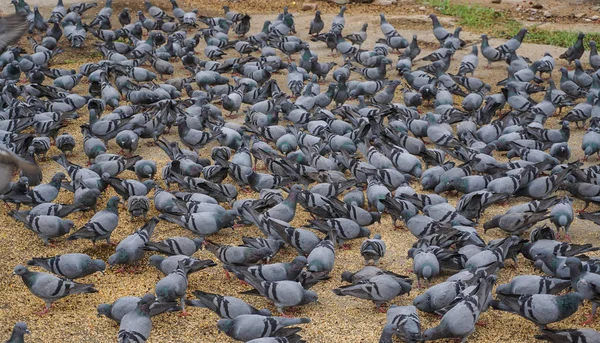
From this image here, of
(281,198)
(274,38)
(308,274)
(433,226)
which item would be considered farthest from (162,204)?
(274,38)

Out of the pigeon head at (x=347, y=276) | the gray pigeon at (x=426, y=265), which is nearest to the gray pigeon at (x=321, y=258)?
the pigeon head at (x=347, y=276)

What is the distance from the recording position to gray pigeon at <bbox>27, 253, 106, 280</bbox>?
6.78m

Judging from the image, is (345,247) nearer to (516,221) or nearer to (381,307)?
(381,307)

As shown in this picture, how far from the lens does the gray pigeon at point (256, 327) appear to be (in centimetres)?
588

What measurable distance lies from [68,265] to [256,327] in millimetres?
1884

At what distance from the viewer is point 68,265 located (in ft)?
22.3

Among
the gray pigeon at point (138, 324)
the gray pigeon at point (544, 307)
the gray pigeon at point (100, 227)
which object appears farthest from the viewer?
the gray pigeon at point (100, 227)

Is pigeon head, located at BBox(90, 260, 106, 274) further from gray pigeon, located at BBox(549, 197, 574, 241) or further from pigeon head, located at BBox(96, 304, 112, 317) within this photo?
gray pigeon, located at BBox(549, 197, 574, 241)

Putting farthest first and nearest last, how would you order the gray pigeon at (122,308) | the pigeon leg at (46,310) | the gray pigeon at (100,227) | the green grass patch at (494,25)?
the green grass patch at (494,25) → the gray pigeon at (100,227) → the pigeon leg at (46,310) → the gray pigeon at (122,308)

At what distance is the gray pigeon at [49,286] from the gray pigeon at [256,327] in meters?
1.31

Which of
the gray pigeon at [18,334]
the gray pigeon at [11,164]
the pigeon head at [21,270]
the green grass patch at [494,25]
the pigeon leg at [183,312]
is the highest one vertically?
the gray pigeon at [11,164]

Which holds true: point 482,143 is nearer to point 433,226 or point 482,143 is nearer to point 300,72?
point 433,226

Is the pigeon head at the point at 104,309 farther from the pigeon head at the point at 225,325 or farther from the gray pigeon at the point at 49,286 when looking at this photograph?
the pigeon head at the point at 225,325

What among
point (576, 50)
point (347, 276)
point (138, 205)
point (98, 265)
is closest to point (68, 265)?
point (98, 265)
